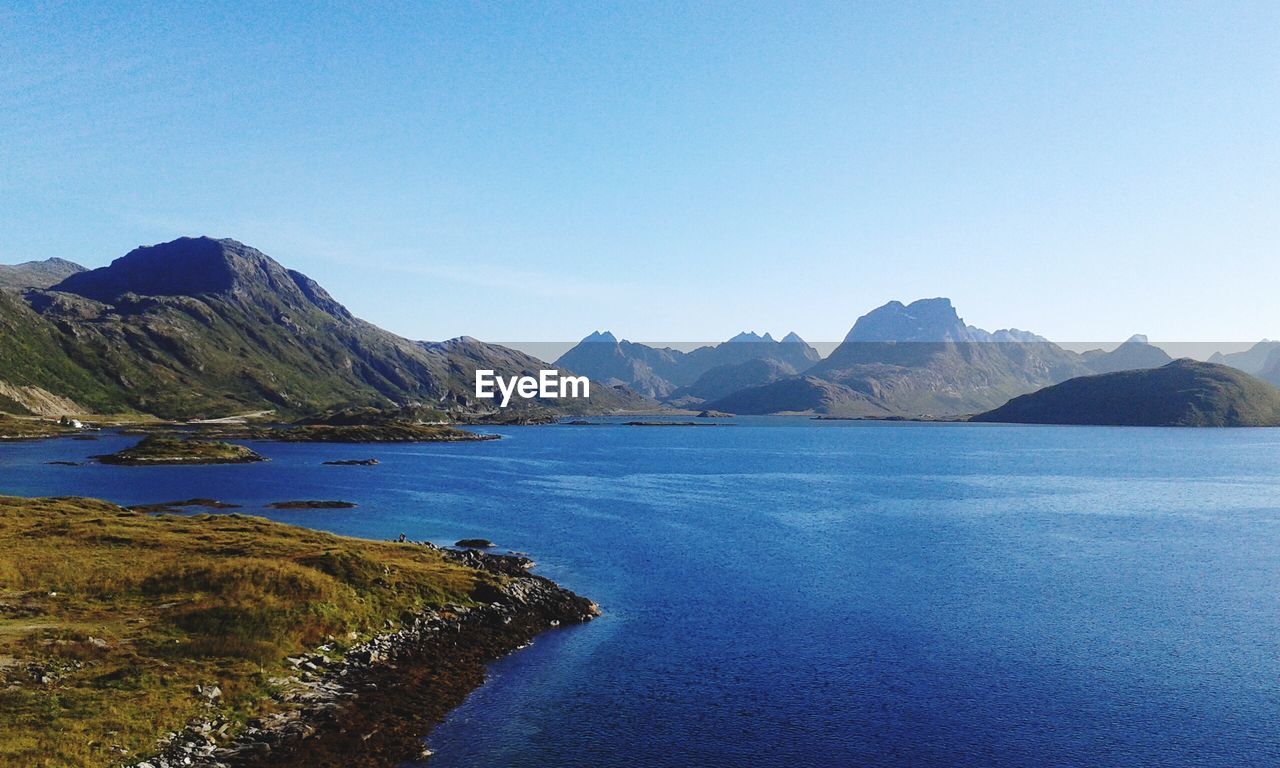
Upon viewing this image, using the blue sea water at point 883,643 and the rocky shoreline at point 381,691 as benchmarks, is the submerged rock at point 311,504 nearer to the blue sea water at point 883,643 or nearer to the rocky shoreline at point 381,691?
the blue sea water at point 883,643

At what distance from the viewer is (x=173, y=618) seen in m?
60.6

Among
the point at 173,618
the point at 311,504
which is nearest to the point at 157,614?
the point at 173,618

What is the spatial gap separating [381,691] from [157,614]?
20.5 metres

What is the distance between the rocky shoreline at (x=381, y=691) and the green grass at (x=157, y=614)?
65.4 inches

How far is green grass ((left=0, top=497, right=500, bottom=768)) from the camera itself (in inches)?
1704

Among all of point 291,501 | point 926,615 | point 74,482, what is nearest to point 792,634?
point 926,615

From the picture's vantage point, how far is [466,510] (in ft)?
519

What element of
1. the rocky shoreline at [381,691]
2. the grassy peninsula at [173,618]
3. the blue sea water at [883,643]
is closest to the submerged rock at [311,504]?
the blue sea water at [883,643]

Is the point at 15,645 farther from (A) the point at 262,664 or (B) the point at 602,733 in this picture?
(B) the point at 602,733

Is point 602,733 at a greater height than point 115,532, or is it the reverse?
point 115,532

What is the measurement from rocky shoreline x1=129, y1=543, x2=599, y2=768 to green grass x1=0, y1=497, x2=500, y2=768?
5.45ft

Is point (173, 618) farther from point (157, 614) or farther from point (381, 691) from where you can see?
point (381, 691)

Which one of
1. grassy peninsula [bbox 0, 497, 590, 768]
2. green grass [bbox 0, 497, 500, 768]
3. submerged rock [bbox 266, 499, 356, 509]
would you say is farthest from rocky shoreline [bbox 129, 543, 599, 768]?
submerged rock [bbox 266, 499, 356, 509]

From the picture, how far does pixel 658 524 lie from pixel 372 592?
7443cm
